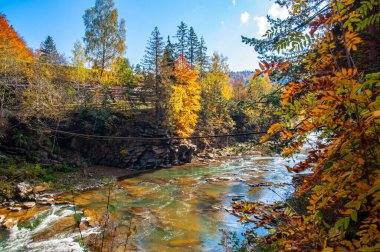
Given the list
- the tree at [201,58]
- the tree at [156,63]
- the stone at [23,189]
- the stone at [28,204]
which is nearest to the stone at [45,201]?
the stone at [28,204]

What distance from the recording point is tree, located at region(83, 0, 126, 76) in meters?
28.7

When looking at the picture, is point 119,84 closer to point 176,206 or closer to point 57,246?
point 176,206

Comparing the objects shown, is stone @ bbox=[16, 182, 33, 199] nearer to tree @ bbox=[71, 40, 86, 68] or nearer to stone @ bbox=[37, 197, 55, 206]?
stone @ bbox=[37, 197, 55, 206]

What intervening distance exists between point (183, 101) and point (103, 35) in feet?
40.5

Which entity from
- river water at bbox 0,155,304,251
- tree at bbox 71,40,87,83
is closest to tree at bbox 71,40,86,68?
tree at bbox 71,40,87,83

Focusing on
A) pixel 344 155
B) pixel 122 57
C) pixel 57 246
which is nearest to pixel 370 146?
pixel 344 155

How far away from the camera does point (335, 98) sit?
4.18 feet

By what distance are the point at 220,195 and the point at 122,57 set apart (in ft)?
74.4

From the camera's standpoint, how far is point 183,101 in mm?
26609

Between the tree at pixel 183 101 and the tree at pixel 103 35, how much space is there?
7.59m

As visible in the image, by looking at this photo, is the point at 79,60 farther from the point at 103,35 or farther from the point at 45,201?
the point at 45,201

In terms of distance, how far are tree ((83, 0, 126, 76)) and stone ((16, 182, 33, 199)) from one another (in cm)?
1821

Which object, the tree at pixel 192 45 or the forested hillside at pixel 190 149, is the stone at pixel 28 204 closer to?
the forested hillside at pixel 190 149

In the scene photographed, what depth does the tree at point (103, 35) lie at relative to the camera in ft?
94.2
